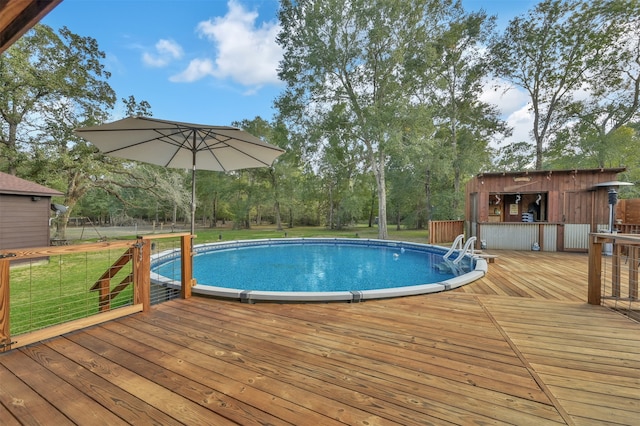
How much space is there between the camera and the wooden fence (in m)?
10.5

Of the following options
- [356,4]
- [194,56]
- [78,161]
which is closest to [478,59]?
[356,4]

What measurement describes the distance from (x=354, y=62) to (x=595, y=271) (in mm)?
12070

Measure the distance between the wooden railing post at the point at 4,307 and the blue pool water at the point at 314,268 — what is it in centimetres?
211

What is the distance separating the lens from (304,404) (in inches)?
58.9

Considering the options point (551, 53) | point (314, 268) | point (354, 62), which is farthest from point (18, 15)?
point (551, 53)

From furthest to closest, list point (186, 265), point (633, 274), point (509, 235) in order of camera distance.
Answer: point (509, 235), point (186, 265), point (633, 274)

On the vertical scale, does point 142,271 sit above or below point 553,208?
below

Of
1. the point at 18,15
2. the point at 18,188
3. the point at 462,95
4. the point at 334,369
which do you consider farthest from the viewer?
the point at 462,95

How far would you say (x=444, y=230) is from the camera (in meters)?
10.8

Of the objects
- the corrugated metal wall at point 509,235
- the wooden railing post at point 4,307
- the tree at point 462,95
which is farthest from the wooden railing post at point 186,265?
the tree at point 462,95

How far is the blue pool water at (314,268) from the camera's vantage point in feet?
18.8

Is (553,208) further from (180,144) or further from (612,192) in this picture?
(180,144)

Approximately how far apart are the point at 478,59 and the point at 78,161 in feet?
63.0

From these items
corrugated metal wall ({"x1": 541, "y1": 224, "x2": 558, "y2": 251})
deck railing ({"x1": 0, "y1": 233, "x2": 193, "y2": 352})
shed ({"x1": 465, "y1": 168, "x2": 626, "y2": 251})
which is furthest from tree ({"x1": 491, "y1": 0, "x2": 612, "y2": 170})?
deck railing ({"x1": 0, "y1": 233, "x2": 193, "y2": 352})
